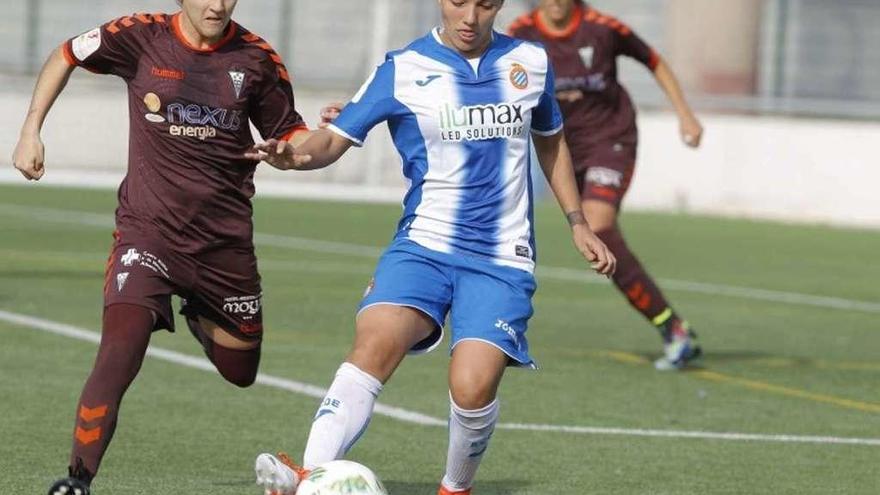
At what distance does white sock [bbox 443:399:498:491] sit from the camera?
7.12m

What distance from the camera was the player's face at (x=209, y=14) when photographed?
746 cm

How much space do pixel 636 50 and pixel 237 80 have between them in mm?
5382

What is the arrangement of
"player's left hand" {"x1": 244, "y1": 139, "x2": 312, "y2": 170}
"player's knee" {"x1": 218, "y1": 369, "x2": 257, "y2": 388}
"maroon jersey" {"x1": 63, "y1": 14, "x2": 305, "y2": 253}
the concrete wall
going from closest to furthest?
"player's left hand" {"x1": 244, "y1": 139, "x2": 312, "y2": 170}
"maroon jersey" {"x1": 63, "y1": 14, "x2": 305, "y2": 253}
"player's knee" {"x1": 218, "y1": 369, "x2": 257, "y2": 388}
the concrete wall

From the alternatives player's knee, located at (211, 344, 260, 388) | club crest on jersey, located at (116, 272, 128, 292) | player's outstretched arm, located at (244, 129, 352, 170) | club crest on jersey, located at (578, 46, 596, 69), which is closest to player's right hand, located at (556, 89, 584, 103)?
club crest on jersey, located at (578, 46, 596, 69)

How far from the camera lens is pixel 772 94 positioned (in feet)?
96.0

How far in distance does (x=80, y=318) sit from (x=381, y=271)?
631cm

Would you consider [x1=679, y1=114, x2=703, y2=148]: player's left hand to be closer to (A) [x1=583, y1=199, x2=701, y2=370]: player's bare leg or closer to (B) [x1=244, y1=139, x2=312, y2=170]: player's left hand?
(A) [x1=583, y1=199, x2=701, y2=370]: player's bare leg

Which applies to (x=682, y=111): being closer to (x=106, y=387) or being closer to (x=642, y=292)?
(x=642, y=292)

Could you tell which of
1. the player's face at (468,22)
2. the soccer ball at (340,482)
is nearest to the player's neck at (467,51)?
the player's face at (468,22)

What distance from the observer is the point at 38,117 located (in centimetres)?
745

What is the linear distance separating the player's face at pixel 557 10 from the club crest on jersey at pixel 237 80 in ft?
15.8

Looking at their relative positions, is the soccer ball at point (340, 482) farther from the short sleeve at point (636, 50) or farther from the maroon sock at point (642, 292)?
the short sleeve at point (636, 50)

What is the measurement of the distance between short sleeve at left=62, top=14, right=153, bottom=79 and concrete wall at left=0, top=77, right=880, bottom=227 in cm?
1953

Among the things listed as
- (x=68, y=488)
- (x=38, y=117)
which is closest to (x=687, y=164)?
(x=38, y=117)
